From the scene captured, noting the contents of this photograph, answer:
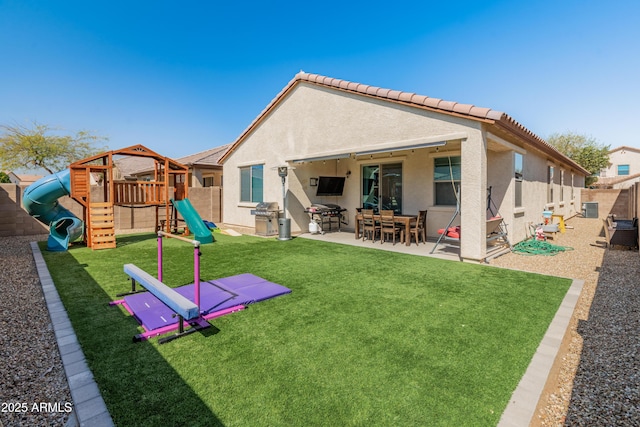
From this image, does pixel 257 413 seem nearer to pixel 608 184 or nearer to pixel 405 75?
pixel 405 75

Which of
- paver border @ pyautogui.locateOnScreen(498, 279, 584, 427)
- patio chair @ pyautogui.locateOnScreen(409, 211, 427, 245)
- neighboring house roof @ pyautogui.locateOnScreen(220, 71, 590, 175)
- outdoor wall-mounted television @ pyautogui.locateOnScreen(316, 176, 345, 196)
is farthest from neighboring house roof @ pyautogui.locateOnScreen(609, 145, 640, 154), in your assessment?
paver border @ pyautogui.locateOnScreen(498, 279, 584, 427)

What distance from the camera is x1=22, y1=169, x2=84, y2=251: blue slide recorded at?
9220 millimetres

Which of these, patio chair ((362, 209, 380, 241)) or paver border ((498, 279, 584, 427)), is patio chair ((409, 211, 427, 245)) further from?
paver border ((498, 279, 584, 427))

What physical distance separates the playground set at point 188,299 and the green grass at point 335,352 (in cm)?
16

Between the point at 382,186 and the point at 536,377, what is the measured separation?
9.61 meters

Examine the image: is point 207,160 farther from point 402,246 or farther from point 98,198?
point 402,246

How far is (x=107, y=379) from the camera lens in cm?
272

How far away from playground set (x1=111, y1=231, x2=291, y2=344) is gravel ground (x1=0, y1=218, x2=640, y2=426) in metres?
0.90

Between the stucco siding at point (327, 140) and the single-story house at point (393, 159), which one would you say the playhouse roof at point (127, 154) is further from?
the single-story house at point (393, 159)

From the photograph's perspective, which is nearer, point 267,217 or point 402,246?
point 402,246

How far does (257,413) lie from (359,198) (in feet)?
35.5

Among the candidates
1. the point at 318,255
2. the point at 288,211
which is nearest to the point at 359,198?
the point at 288,211

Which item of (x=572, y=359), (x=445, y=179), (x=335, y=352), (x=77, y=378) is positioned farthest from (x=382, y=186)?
(x=77, y=378)

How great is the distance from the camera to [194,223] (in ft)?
37.4
